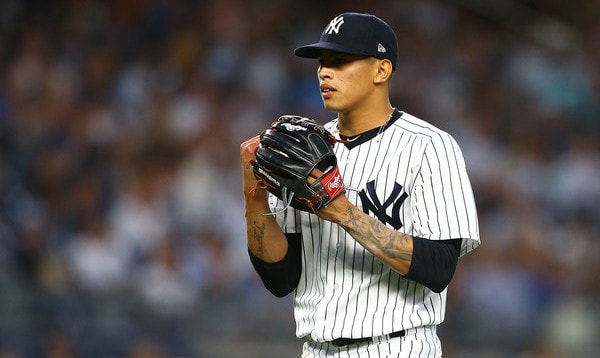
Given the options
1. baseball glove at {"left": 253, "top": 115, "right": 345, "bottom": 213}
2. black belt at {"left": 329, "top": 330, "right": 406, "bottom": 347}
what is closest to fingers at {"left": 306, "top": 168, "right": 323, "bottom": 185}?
baseball glove at {"left": 253, "top": 115, "right": 345, "bottom": 213}

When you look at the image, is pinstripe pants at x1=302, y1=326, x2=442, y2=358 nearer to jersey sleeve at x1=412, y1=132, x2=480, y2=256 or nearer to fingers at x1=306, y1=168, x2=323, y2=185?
jersey sleeve at x1=412, y1=132, x2=480, y2=256

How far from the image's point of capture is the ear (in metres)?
2.71

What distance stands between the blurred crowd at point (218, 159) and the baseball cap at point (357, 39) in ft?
10.5

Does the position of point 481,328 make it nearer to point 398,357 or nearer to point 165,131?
Result: point 165,131

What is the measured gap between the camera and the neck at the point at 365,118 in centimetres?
273

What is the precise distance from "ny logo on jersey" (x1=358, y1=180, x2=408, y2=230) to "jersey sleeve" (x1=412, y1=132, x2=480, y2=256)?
0.17 feet

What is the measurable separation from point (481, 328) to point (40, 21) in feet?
13.9

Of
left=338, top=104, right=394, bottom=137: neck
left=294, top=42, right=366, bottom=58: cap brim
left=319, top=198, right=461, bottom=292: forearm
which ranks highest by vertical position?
left=294, top=42, right=366, bottom=58: cap brim

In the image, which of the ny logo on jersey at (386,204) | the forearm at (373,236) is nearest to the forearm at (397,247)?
the forearm at (373,236)

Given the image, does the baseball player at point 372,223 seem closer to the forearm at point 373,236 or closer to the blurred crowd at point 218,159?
the forearm at point 373,236

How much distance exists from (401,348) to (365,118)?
0.66 meters

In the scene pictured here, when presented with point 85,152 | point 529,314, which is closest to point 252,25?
point 85,152

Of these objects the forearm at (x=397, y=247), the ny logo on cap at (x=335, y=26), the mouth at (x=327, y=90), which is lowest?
the forearm at (x=397, y=247)

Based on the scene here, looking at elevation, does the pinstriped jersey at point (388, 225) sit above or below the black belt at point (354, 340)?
above
